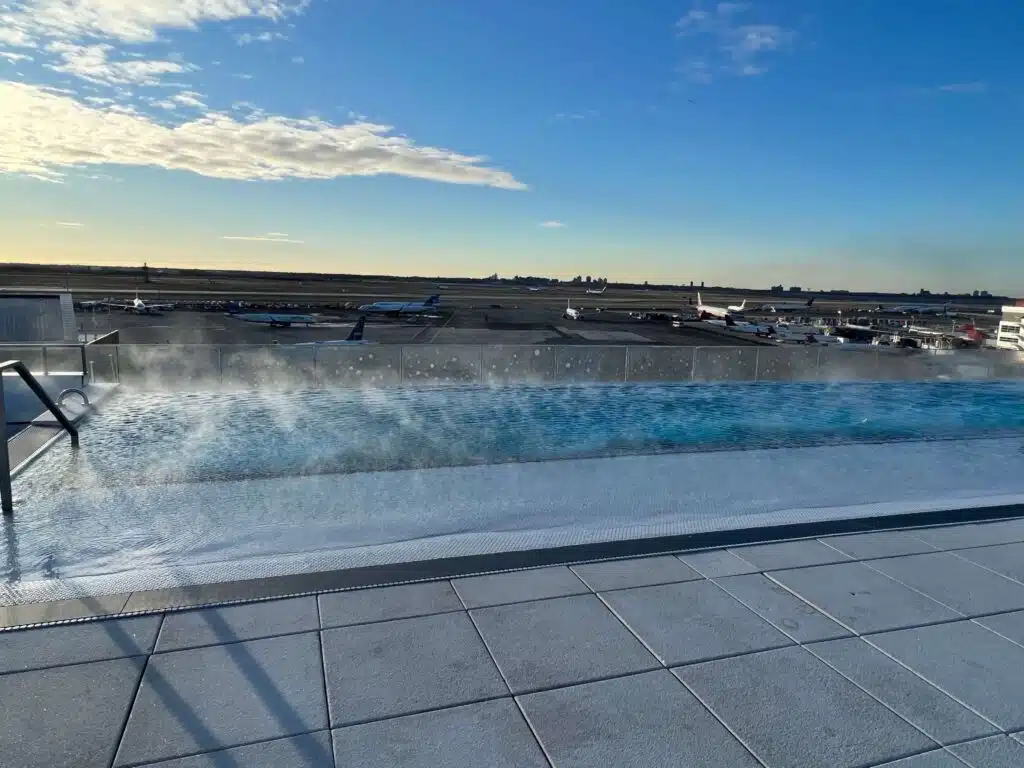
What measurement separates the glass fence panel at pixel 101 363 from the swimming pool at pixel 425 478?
2.68ft

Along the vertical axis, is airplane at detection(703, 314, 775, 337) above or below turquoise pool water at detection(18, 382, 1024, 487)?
below

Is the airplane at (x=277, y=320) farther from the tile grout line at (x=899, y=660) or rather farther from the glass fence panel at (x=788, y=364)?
the tile grout line at (x=899, y=660)

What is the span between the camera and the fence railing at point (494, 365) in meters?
13.2

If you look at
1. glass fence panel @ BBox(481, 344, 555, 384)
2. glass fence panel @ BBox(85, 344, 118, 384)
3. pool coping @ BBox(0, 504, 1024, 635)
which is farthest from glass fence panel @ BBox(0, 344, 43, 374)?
pool coping @ BBox(0, 504, 1024, 635)

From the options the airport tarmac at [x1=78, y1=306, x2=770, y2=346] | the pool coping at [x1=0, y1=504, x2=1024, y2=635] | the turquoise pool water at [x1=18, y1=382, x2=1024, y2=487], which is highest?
the pool coping at [x1=0, y1=504, x2=1024, y2=635]

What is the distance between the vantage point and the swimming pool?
4.67m

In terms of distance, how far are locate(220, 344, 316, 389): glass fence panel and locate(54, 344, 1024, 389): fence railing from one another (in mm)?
19

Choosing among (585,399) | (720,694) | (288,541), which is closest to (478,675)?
(720,694)

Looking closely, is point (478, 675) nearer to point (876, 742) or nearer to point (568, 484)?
point (876, 742)

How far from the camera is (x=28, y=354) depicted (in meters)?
12.8

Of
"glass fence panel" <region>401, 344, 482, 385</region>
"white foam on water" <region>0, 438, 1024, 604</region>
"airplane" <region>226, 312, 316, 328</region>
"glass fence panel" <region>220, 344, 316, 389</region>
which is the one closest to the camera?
"white foam on water" <region>0, 438, 1024, 604</region>

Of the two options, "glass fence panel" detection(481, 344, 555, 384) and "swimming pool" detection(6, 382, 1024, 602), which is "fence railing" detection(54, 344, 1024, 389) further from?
"swimming pool" detection(6, 382, 1024, 602)

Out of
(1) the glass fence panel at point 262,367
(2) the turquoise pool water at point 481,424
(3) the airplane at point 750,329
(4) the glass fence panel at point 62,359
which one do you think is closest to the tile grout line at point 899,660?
(2) the turquoise pool water at point 481,424

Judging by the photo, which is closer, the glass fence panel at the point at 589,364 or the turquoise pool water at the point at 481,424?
the turquoise pool water at the point at 481,424
